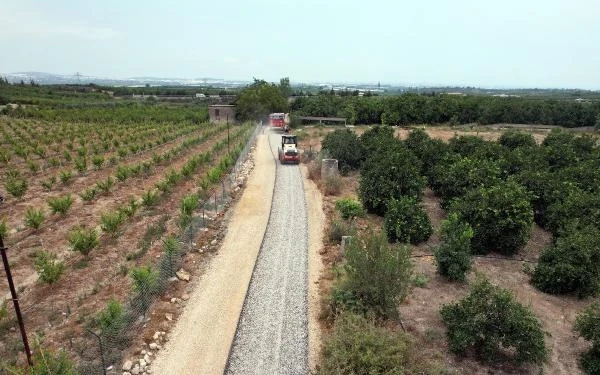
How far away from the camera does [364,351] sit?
9.19m

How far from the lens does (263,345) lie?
428 inches

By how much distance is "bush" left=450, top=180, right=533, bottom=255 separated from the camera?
15.8 metres

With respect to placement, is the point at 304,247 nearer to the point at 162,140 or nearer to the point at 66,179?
the point at 66,179

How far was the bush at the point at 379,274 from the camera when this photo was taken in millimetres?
10906

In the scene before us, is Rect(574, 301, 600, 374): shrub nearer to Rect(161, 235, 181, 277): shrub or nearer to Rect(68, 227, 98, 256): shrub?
Rect(161, 235, 181, 277): shrub

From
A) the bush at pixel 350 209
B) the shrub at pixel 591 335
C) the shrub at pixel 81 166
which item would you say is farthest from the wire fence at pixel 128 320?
the shrub at pixel 81 166

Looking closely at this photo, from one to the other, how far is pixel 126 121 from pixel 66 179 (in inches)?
1592

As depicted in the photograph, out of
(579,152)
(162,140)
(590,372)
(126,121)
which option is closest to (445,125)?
(579,152)

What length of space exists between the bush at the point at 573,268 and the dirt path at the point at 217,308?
33.3 feet

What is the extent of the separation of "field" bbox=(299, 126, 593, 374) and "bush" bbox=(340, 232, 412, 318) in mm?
789

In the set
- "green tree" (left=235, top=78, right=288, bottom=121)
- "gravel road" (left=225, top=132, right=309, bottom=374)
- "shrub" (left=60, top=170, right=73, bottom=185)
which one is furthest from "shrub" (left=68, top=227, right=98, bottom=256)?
"green tree" (left=235, top=78, right=288, bottom=121)

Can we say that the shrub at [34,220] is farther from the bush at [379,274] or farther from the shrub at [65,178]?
the bush at [379,274]

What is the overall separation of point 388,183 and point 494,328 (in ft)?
36.3

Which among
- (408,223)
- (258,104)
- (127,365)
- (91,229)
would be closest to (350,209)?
(408,223)
